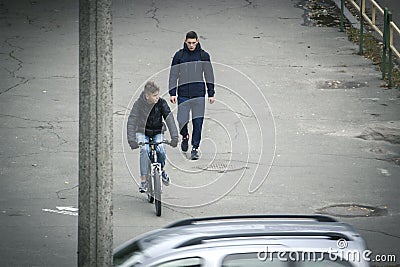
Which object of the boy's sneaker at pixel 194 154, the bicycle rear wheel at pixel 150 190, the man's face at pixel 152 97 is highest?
the man's face at pixel 152 97

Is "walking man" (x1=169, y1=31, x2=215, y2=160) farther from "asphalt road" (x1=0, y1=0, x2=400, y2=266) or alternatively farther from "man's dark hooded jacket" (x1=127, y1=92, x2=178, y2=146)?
"man's dark hooded jacket" (x1=127, y1=92, x2=178, y2=146)

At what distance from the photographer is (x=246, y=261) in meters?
7.04

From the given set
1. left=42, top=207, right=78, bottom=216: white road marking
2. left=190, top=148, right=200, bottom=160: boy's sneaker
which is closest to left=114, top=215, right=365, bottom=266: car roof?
left=42, top=207, right=78, bottom=216: white road marking

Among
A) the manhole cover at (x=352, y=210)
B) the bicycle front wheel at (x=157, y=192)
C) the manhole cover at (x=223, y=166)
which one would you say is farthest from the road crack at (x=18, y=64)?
the manhole cover at (x=352, y=210)

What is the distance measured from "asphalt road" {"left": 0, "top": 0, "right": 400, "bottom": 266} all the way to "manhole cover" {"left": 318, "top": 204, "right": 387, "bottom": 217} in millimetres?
27

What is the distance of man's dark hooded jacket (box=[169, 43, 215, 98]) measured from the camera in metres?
15.7

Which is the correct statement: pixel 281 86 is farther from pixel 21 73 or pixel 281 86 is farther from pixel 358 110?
pixel 21 73

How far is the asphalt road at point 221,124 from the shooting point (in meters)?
13.2

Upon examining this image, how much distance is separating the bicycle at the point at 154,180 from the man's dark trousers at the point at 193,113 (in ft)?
7.27

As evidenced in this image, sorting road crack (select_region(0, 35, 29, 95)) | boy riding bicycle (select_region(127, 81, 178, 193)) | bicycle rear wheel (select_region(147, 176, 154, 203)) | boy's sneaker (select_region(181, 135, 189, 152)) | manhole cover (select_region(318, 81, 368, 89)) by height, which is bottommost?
bicycle rear wheel (select_region(147, 176, 154, 203))

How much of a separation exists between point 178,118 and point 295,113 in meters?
2.95

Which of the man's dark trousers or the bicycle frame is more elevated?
the man's dark trousers

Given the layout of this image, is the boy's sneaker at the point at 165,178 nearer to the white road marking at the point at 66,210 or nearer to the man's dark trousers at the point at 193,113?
the white road marking at the point at 66,210

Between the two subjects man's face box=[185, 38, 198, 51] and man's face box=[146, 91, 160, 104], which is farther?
man's face box=[185, 38, 198, 51]
